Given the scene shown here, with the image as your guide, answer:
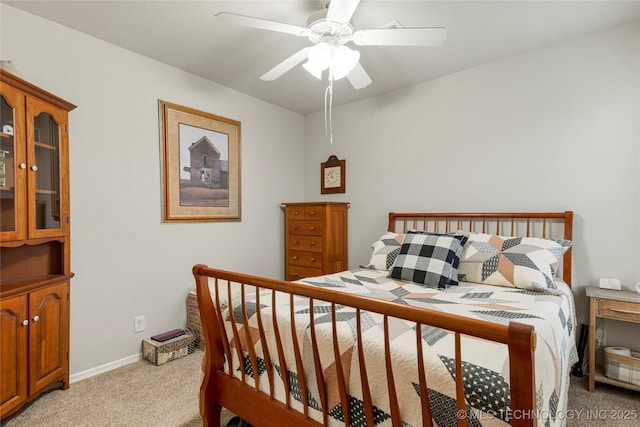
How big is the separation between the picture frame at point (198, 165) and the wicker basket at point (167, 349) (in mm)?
991

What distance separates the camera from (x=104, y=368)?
2336mm

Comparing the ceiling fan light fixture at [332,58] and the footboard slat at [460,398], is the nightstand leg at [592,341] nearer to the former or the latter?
the footboard slat at [460,398]

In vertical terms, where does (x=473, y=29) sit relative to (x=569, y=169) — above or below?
above

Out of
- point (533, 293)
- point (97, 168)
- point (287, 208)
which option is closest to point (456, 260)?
point (533, 293)

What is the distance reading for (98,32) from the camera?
222 centimetres

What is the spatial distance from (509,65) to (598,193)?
3.94 feet

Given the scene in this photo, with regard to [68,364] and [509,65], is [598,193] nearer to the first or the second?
[509,65]

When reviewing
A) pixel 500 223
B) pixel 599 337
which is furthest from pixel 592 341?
pixel 500 223

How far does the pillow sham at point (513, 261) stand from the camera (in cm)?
197

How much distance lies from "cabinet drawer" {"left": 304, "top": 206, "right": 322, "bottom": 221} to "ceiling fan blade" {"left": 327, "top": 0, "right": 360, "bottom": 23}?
6.29ft

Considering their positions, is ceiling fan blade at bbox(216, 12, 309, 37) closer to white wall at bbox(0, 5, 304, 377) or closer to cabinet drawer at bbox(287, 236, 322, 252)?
white wall at bbox(0, 5, 304, 377)

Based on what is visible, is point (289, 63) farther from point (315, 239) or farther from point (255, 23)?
point (315, 239)

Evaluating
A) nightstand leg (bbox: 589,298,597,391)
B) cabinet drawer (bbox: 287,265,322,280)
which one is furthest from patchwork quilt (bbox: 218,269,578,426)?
cabinet drawer (bbox: 287,265,322,280)

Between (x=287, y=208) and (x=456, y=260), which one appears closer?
(x=456, y=260)
